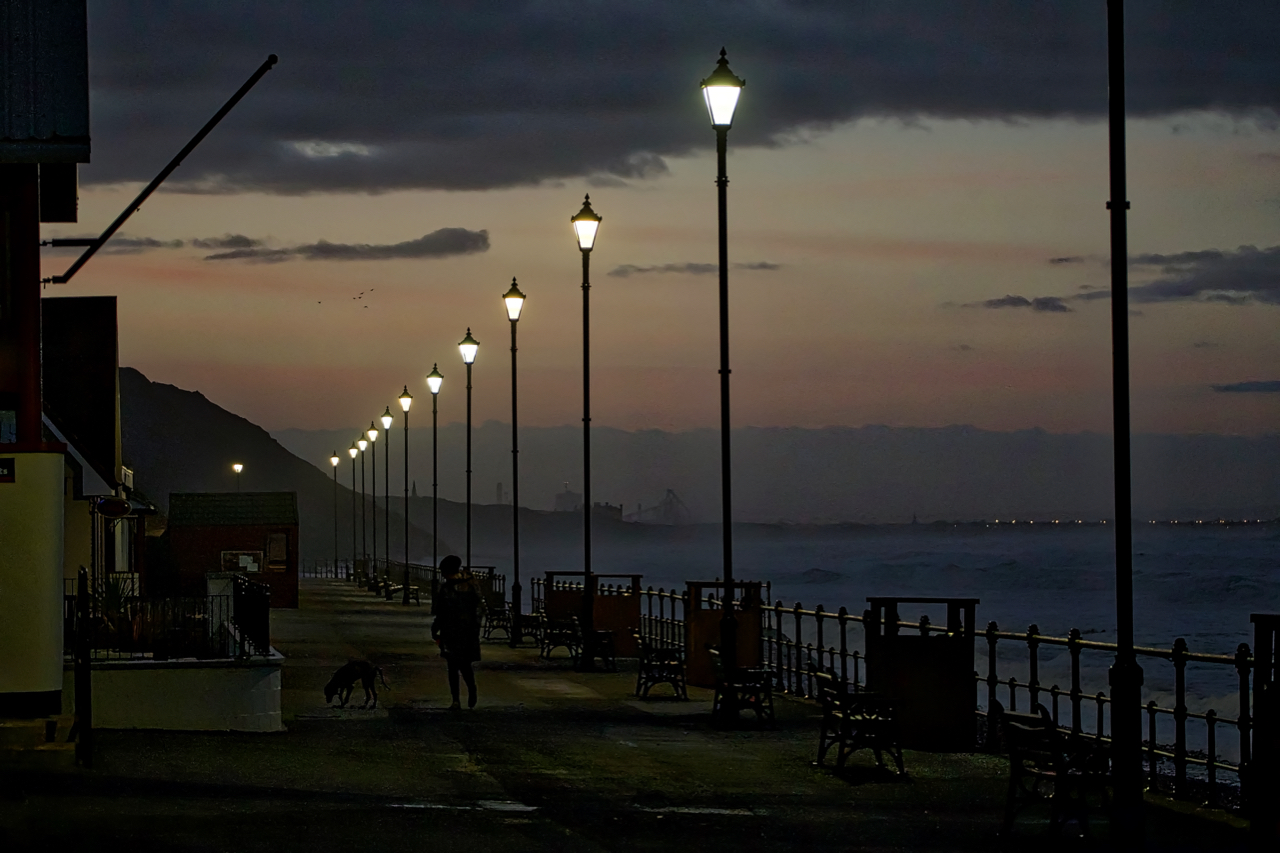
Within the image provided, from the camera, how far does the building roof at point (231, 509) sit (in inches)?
2500

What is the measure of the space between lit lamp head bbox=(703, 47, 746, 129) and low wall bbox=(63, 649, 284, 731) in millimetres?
7850

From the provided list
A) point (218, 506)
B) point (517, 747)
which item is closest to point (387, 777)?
point (517, 747)

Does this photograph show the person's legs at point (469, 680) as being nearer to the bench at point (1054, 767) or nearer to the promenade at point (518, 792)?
the promenade at point (518, 792)

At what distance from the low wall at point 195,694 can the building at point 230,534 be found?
43599 millimetres

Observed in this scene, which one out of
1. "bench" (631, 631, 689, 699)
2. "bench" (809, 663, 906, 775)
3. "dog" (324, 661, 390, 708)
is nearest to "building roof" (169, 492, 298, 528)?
"bench" (631, 631, 689, 699)

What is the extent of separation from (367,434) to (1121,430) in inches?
3601

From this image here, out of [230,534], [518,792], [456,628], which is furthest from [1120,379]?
[230,534]

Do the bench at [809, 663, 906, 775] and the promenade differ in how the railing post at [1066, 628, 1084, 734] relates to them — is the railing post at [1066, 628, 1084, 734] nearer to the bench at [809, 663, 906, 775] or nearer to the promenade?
the promenade

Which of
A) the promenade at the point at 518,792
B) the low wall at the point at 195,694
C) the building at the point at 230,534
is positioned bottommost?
the promenade at the point at 518,792

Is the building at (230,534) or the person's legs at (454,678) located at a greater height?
the building at (230,534)

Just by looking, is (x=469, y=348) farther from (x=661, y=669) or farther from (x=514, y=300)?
(x=661, y=669)

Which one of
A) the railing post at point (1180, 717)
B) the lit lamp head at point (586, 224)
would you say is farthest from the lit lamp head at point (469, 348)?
the railing post at point (1180, 717)

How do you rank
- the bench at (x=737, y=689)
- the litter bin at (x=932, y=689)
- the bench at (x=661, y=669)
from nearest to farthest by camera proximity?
the litter bin at (x=932, y=689), the bench at (x=737, y=689), the bench at (x=661, y=669)

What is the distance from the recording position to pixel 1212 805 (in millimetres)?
12930
